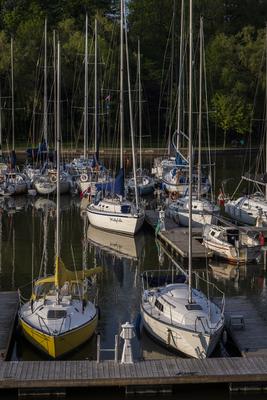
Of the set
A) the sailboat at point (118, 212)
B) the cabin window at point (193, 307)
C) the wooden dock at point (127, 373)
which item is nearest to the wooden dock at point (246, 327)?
the wooden dock at point (127, 373)

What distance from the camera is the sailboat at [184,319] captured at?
19.1 meters

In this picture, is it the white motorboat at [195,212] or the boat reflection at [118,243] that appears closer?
the boat reflection at [118,243]

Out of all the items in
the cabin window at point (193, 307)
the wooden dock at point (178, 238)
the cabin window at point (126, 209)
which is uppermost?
the cabin window at point (193, 307)

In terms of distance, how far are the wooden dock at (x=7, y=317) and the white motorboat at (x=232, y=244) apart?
1004 centimetres

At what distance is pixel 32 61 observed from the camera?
263 ft

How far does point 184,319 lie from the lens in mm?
19516

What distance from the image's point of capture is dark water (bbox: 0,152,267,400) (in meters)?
20.5

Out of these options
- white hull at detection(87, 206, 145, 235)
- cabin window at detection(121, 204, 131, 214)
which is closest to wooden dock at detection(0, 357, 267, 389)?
white hull at detection(87, 206, 145, 235)

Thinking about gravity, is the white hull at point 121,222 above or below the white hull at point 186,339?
below

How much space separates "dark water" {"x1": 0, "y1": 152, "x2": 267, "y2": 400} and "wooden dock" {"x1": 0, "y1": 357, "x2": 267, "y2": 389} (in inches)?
20.6

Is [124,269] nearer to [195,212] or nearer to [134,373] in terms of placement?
[195,212]

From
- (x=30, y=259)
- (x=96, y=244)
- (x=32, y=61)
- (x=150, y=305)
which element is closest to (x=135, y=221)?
(x=96, y=244)

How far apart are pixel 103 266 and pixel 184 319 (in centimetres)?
1156

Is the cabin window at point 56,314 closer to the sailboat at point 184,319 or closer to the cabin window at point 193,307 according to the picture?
the sailboat at point 184,319
